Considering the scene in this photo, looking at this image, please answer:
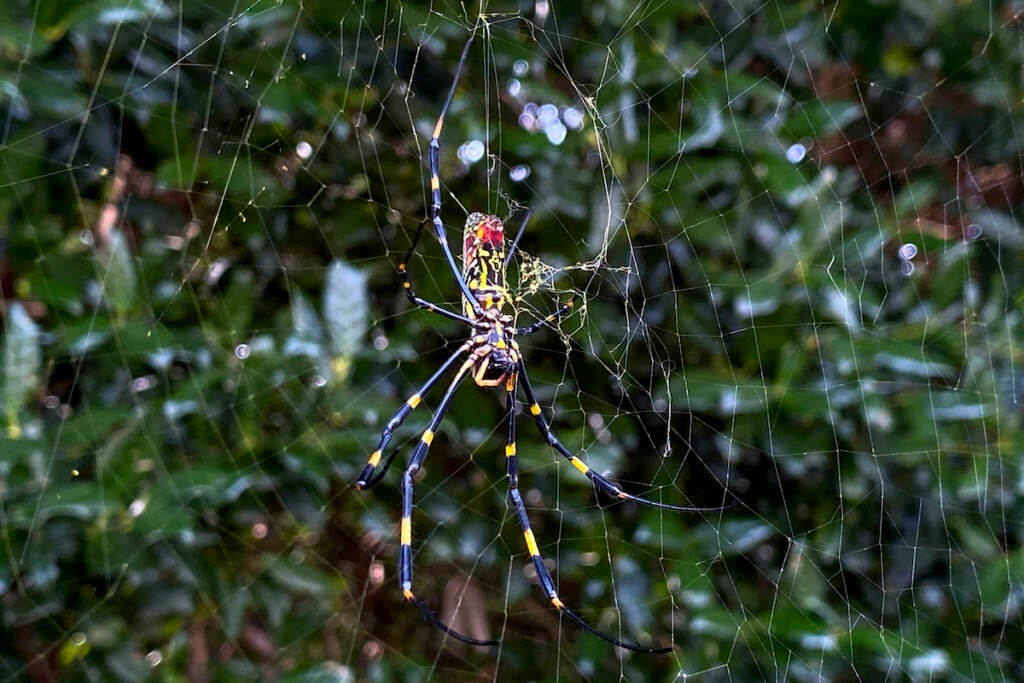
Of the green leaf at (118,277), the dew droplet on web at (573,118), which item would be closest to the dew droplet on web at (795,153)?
the dew droplet on web at (573,118)

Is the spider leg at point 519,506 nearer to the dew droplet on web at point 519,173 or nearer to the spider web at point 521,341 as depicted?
the spider web at point 521,341

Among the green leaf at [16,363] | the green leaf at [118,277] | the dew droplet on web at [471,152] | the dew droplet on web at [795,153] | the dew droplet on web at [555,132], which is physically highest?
the dew droplet on web at [795,153]

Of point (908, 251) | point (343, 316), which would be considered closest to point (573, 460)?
point (343, 316)

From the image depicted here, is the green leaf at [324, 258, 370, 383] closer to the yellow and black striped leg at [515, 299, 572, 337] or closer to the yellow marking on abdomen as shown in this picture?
the yellow and black striped leg at [515, 299, 572, 337]

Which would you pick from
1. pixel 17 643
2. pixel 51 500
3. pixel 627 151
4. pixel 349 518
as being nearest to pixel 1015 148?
pixel 627 151

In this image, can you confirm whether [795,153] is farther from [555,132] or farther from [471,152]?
[471,152]

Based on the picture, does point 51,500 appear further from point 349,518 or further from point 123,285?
point 349,518
